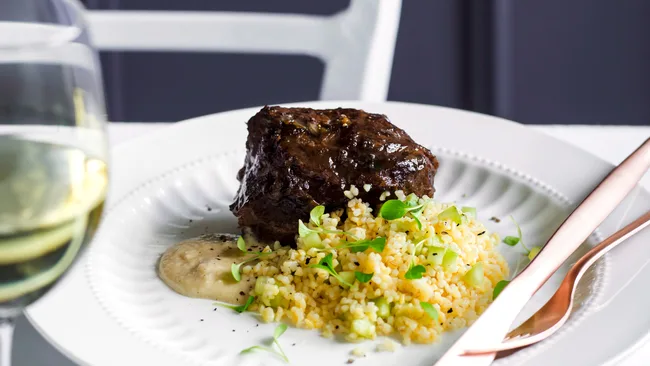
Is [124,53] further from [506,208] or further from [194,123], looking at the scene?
[506,208]

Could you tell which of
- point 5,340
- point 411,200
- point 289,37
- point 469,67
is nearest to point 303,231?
point 411,200

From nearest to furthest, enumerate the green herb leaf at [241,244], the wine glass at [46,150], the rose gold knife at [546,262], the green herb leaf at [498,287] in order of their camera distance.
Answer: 1. the wine glass at [46,150]
2. the rose gold knife at [546,262]
3. the green herb leaf at [498,287]
4. the green herb leaf at [241,244]

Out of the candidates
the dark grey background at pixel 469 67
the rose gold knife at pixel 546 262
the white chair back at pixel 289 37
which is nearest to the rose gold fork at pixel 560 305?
the rose gold knife at pixel 546 262

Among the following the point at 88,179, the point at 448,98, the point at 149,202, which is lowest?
the point at 448,98

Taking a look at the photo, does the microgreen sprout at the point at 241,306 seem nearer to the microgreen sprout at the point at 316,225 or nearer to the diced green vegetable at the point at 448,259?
the microgreen sprout at the point at 316,225

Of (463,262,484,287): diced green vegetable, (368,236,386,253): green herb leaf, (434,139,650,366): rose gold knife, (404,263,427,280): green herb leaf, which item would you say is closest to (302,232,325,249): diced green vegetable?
(368,236,386,253): green herb leaf

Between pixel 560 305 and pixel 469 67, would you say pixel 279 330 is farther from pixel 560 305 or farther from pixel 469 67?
pixel 469 67

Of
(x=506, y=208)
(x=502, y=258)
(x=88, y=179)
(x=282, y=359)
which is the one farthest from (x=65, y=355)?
(x=506, y=208)
